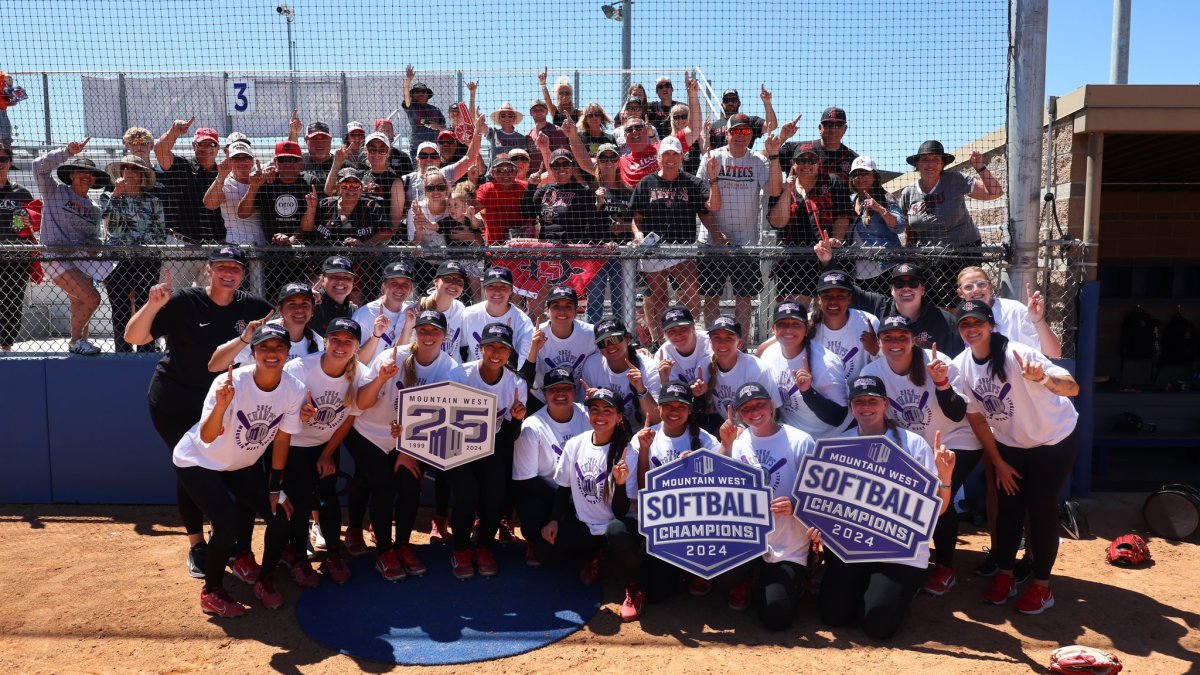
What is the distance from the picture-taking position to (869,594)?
4.30 meters

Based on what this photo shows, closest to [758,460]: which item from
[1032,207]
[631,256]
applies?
[631,256]

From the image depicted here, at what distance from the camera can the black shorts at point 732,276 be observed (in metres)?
6.22

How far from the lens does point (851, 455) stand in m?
4.35

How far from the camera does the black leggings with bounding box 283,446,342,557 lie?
4.79 m

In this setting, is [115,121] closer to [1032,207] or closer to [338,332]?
[338,332]

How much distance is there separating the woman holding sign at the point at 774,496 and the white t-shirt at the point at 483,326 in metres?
1.47

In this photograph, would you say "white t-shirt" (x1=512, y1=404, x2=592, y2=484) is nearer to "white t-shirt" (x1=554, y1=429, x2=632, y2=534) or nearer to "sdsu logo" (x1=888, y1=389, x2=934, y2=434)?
→ "white t-shirt" (x1=554, y1=429, x2=632, y2=534)

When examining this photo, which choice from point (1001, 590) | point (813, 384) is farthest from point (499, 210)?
point (1001, 590)

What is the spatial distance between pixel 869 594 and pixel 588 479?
5.10ft

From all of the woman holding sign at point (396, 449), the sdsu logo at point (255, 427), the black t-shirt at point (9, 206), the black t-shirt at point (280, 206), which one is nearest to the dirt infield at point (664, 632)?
the woman holding sign at point (396, 449)

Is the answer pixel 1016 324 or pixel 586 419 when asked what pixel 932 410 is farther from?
pixel 586 419

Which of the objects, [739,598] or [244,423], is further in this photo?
[739,598]

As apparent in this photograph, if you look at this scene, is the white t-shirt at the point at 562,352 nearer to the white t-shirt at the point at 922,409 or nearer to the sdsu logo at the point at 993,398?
the white t-shirt at the point at 922,409

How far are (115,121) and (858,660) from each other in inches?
285
